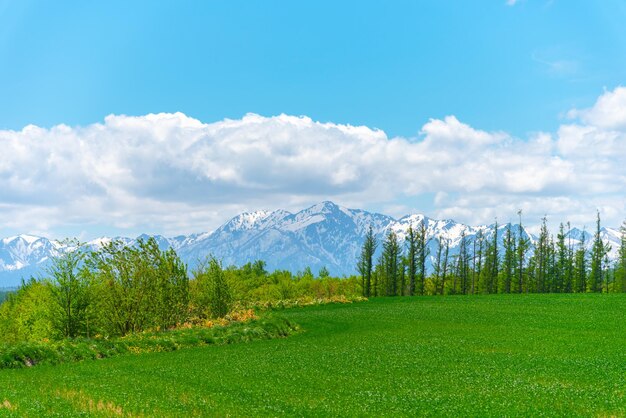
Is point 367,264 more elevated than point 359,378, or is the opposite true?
point 367,264

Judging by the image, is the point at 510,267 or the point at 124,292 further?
the point at 510,267

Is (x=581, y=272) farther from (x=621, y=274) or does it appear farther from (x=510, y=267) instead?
(x=510, y=267)

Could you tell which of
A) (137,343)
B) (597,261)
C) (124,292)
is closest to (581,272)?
(597,261)

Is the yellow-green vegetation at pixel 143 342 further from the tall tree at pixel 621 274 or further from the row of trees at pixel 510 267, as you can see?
the tall tree at pixel 621 274

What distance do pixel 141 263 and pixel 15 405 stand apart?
31.6 m

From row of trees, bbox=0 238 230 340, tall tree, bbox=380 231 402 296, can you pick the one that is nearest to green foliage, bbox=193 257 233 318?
row of trees, bbox=0 238 230 340

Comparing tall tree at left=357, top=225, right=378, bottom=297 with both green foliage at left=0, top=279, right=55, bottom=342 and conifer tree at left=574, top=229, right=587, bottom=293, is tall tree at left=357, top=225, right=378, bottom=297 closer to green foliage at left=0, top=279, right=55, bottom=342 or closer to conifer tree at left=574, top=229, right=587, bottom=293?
conifer tree at left=574, top=229, right=587, bottom=293

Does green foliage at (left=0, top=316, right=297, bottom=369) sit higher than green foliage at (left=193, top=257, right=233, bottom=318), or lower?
lower

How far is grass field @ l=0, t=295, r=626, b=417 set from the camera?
58.9 ft

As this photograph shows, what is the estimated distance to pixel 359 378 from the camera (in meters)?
23.7

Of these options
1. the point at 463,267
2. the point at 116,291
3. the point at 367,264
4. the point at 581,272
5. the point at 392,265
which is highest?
the point at 367,264

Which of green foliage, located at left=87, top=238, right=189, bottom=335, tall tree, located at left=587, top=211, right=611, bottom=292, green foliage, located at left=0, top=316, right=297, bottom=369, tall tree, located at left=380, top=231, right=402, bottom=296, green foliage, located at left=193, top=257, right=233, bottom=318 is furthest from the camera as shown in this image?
tall tree, located at left=380, top=231, right=402, bottom=296

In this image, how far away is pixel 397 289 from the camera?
140750mm

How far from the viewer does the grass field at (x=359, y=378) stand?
1794cm
